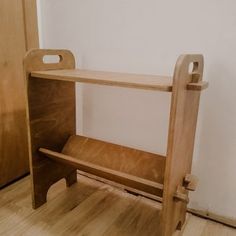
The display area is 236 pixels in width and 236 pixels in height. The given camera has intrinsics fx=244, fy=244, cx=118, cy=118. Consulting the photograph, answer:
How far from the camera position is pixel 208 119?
1023mm

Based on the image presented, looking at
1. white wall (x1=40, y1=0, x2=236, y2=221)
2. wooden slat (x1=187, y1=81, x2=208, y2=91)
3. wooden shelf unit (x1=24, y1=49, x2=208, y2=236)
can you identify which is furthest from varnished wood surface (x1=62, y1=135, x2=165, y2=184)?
wooden slat (x1=187, y1=81, x2=208, y2=91)

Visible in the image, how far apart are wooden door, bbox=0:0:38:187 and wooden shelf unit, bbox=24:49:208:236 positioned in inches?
10.5

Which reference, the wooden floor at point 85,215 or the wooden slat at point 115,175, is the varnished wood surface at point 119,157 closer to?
the wooden slat at point 115,175

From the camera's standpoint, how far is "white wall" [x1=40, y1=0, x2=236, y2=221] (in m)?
0.95

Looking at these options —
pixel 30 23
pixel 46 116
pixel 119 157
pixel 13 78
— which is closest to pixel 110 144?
pixel 119 157

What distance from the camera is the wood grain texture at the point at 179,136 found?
0.68 m

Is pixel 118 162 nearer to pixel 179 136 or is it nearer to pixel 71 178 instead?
pixel 179 136

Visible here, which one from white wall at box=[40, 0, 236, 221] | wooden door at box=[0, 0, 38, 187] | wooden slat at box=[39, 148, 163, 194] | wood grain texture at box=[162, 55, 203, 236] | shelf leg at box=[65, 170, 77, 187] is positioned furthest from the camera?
shelf leg at box=[65, 170, 77, 187]

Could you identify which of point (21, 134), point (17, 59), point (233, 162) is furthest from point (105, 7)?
point (233, 162)

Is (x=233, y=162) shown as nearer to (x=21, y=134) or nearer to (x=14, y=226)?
(x=14, y=226)

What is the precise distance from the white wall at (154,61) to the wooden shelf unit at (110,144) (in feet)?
0.42

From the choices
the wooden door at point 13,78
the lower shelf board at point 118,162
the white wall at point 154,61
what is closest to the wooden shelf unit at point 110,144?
the lower shelf board at point 118,162

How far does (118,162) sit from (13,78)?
2.29 feet

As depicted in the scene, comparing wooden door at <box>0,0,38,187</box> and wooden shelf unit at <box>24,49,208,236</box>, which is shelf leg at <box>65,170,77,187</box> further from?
wooden door at <box>0,0,38,187</box>
